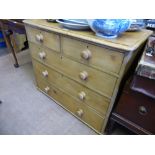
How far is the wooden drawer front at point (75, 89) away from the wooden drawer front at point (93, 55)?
0.24m

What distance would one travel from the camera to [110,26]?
0.69 meters

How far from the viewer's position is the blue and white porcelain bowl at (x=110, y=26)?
0.68 m

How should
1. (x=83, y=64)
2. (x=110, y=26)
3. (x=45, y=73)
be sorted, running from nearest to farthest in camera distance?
(x=110, y=26) < (x=83, y=64) < (x=45, y=73)

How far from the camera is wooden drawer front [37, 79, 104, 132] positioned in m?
1.14

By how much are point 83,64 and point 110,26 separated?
31 centimetres

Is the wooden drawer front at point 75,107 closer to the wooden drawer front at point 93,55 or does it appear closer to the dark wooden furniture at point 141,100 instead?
the dark wooden furniture at point 141,100

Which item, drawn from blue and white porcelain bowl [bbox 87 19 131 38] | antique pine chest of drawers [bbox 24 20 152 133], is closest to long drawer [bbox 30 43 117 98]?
antique pine chest of drawers [bbox 24 20 152 133]

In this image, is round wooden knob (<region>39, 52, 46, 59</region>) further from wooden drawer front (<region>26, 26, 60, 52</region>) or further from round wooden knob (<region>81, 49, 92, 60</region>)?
round wooden knob (<region>81, 49, 92, 60</region>)

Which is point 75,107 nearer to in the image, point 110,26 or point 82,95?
point 82,95

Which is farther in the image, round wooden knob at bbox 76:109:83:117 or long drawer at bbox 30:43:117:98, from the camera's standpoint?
round wooden knob at bbox 76:109:83:117

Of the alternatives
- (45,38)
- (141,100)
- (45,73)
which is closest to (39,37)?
(45,38)

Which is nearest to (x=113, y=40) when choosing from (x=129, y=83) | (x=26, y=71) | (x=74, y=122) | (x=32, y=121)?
(x=129, y=83)

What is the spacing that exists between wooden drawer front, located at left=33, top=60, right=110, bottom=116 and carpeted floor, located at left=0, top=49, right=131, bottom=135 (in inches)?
12.0
